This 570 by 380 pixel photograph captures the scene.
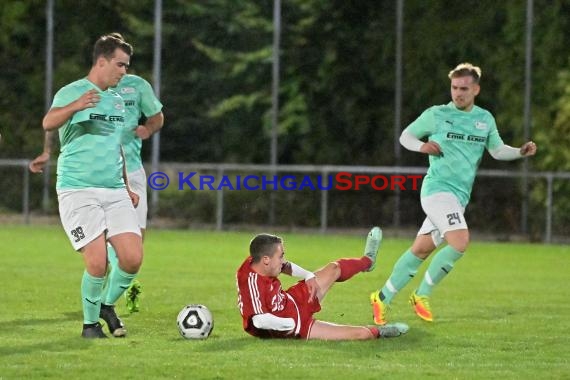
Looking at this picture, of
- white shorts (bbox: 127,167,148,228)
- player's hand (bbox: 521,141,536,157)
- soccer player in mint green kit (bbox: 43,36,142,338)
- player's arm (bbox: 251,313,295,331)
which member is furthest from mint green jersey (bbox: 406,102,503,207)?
soccer player in mint green kit (bbox: 43,36,142,338)

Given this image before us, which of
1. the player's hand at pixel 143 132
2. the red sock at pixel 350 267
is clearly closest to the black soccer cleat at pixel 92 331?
the red sock at pixel 350 267

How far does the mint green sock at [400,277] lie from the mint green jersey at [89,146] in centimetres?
261

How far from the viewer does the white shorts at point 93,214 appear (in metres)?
10.1

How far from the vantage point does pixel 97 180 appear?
10.2 metres

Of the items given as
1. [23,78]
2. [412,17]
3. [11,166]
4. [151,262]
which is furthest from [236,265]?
[23,78]

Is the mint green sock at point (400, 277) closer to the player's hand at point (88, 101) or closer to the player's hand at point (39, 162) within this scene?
the player's hand at point (39, 162)

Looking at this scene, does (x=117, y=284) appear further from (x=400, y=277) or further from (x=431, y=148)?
(x=431, y=148)

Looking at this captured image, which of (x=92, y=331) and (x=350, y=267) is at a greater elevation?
(x=350, y=267)

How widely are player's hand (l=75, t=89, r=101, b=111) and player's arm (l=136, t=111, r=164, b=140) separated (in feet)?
7.11

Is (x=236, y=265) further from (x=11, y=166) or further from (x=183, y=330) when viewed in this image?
(x=11, y=166)

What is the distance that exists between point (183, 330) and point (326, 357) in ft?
4.52

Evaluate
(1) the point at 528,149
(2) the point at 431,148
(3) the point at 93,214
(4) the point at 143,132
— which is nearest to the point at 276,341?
(3) the point at 93,214

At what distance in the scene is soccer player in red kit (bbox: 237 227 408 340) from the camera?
9828mm

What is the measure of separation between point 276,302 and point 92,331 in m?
1.34
